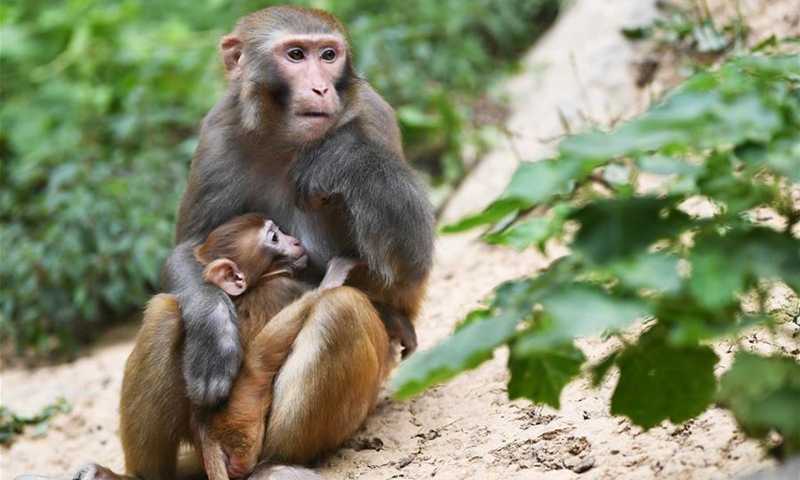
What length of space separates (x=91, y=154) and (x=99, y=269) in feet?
6.27

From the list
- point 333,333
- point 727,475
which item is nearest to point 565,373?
point 727,475

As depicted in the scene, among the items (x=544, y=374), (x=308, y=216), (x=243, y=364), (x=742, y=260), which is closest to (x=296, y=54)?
(x=308, y=216)

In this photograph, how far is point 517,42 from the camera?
39.2 feet

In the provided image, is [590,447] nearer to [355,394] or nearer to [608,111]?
[355,394]

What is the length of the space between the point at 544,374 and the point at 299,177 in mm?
1977

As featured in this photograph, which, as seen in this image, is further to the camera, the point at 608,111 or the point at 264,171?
the point at 608,111

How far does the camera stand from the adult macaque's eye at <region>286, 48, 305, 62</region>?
17.0 feet

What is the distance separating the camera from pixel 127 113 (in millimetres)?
10820

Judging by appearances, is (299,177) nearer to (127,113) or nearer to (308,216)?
(308,216)

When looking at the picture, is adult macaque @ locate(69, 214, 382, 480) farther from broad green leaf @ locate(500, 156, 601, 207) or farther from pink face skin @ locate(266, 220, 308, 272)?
broad green leaf @ locate(500, 156, 601, 207)

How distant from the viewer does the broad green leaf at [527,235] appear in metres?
3.54

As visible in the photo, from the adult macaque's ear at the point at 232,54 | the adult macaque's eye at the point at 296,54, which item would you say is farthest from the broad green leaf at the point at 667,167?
the adult macaque's ear at the point at 232,54

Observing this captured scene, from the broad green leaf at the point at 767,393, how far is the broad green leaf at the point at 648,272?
39 centimetres

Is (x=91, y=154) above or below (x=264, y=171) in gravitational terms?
below
